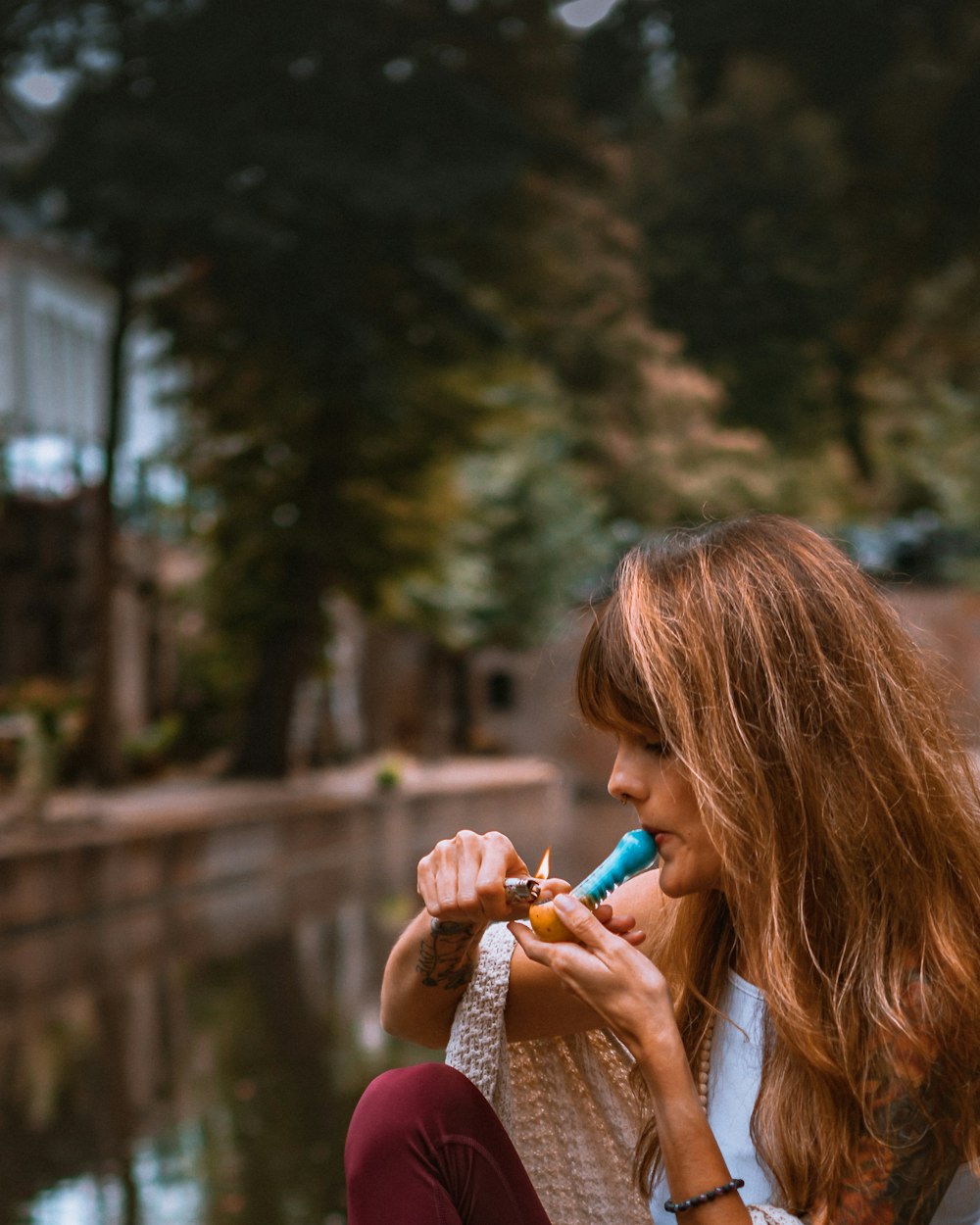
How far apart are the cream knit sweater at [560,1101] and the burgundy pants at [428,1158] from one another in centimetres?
21

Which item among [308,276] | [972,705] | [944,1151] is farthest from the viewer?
[308,276]

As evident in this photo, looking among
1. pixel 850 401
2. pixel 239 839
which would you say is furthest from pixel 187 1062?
pixel 850 401

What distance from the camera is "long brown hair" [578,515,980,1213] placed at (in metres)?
1.62

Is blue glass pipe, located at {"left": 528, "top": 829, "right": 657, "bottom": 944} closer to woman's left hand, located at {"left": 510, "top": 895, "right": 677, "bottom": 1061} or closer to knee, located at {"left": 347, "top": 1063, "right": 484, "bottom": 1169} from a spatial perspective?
woman's left hand, located at {"left": 510, "top": 895, "right": 677, "bottom": 1061}

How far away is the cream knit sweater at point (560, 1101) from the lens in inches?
78.8

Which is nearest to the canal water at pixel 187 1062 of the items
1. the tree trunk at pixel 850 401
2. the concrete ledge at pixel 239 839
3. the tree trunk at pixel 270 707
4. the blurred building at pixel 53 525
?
the concrete ledge at pixel 239 839

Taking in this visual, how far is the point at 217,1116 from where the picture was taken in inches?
193

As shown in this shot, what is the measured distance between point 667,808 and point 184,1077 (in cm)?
412

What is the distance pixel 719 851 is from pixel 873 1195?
0.36 metres

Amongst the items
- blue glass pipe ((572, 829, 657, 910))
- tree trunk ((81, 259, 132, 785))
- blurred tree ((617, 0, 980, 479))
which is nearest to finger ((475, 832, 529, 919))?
blue glass pipe ((572, 829, 657, 910))

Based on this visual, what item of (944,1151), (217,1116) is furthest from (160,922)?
(944,1151)

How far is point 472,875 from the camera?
184cm

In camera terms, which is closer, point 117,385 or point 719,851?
point 719,851

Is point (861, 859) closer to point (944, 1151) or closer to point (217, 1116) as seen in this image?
point (944, 1151)
